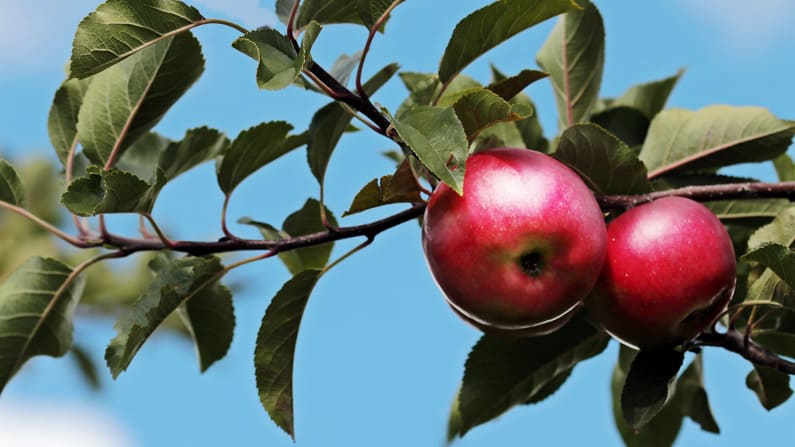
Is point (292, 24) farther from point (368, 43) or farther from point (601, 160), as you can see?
point (601, 160)

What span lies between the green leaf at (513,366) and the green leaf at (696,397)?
0.96 feet

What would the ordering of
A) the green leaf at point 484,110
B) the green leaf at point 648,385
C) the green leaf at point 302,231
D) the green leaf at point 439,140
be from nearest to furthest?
1. the green leaf at point 439,140
2. the green leaf at point 484,110
3. the green leaf at point 648,385
4. the green leaf at point 302,231

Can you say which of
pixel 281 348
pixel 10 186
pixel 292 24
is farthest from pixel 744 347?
pixel 10 186

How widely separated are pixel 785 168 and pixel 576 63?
1.38ft

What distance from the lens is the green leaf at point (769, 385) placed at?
1.35 m

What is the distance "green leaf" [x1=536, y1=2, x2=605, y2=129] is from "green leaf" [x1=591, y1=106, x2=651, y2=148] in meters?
0.06

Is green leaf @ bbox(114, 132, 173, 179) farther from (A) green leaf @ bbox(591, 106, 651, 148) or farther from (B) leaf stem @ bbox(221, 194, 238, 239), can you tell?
(A) green leaf @ bbox(591, 106, 651, 148)

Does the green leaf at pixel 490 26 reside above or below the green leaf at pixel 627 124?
above

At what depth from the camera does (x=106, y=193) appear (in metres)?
1.11

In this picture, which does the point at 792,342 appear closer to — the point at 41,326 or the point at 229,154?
the point at 229,154

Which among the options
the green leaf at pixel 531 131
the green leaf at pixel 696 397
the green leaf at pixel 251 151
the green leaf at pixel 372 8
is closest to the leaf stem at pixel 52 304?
the green leaf at pixel 251 151

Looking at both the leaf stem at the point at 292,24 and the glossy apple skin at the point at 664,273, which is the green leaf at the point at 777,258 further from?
the leaf stem at the point at 292,24

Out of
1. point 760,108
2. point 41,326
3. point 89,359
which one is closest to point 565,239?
point 760,108

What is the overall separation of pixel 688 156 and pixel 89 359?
12.6 ft
